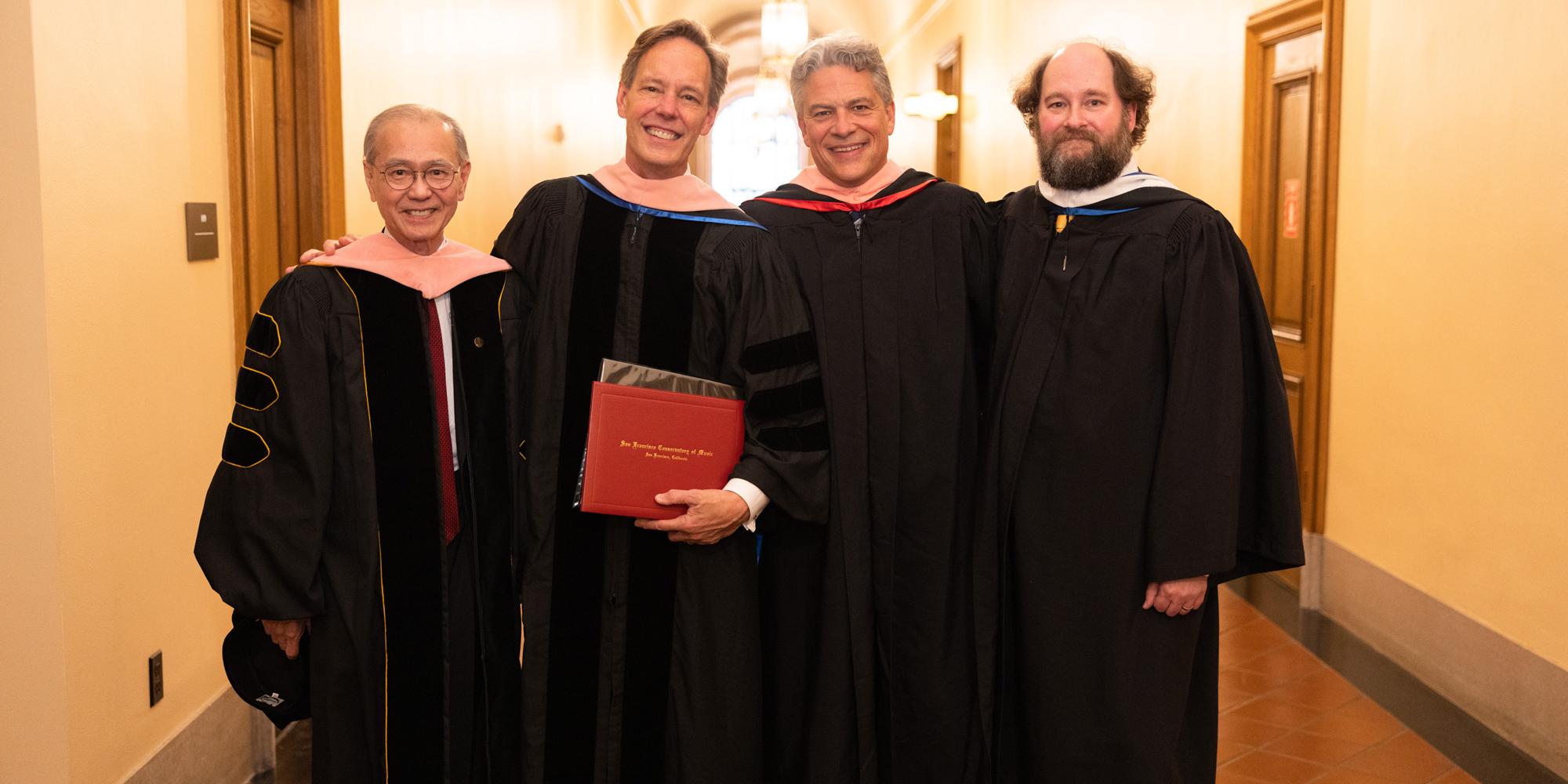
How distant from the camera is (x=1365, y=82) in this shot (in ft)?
16.3

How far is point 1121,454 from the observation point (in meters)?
2.66

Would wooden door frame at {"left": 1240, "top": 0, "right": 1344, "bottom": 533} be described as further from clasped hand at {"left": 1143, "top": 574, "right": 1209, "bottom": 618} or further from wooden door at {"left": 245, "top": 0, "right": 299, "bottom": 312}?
wooden door at {"left": 245, "top": 0, "right": 299, "bottom": 312}

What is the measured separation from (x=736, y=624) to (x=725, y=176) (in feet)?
82.8

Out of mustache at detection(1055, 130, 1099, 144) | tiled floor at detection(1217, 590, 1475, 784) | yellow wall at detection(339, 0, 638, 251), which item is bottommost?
tiled floor at detection(1217, 590, 1475, 784)

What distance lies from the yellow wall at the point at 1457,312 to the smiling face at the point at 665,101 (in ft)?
8.82

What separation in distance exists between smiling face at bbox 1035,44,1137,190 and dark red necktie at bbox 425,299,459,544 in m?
1.40

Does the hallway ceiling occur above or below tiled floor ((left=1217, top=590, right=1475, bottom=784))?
above

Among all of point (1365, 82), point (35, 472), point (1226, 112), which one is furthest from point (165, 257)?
point (1226, 112)

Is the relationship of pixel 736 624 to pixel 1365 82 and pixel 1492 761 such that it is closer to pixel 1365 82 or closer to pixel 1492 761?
pixel 1492 761

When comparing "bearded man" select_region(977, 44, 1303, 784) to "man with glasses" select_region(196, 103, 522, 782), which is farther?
"bearded man" select_region(977, 44, 1303, 784)

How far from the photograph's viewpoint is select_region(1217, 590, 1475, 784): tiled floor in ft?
12.1

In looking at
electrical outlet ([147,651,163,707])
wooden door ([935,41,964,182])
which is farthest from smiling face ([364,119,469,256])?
wooden door ([935,41,964,182])

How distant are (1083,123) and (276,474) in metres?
1.85

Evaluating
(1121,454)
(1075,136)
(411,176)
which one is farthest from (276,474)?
(1075,136)
